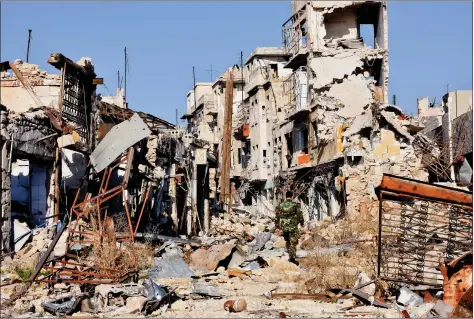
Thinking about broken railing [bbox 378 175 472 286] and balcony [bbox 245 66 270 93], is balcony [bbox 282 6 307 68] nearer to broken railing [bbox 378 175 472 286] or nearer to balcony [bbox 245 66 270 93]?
balcony [bbox 245 66 270 93]

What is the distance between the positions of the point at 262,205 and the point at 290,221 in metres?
29.5

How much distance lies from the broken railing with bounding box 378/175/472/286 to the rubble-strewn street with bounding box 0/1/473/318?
0.13 ft

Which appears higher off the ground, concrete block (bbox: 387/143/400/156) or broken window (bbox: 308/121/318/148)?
broken window (bbox: 308/121/318/148)

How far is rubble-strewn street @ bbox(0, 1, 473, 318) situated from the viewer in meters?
10.7

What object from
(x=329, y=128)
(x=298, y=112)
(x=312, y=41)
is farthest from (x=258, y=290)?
(x=312, y=41)

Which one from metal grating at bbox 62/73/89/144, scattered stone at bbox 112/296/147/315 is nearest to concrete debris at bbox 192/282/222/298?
scattered stone at bbox 112/296/147/315

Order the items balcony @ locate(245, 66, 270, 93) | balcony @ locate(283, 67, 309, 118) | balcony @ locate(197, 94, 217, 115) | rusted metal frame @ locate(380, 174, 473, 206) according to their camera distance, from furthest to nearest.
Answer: balcony @ locate(197, 94, 217, 115)
balcony @ locate(245, 66, 270, 93)
balcony @ locate(283, 67, 309, 118)
rusted metal frame @ locate(380, 174, 473, 206)

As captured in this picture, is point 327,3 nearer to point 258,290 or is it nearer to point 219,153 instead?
point 219,153

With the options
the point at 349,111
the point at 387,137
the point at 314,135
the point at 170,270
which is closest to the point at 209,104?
the point at 314,135

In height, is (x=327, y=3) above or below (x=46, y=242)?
above

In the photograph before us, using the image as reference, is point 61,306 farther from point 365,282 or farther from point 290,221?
point 290,221

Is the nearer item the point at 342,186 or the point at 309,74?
the point at 342,186

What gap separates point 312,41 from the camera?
122 feet

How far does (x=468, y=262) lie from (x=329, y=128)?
22854mm
